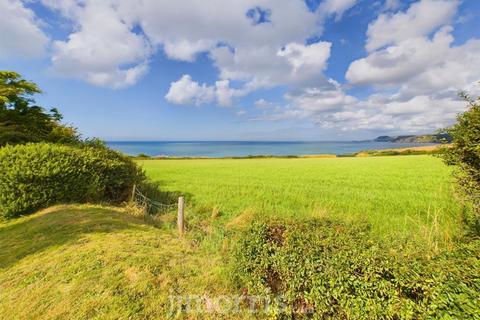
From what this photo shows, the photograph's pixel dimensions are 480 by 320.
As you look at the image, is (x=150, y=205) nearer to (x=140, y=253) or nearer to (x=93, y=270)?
(x=140, y=253)

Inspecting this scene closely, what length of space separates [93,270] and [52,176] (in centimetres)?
613

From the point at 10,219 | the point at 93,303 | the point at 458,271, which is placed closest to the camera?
the point at 458,271

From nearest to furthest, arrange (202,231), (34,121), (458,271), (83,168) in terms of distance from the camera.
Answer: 1. (458,271)
2. (202,231)
3. (83,168)
4. (34,121)

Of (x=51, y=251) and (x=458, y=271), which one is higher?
(x=458, y=271)

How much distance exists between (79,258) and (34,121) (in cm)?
1082

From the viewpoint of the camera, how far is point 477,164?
4527 mm

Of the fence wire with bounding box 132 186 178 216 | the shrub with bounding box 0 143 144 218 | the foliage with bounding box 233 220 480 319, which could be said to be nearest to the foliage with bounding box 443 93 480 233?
the foliage with bounding box 233 220 480 319

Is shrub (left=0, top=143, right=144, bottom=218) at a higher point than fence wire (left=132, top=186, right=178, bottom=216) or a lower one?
higher

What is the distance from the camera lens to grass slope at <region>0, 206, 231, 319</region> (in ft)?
12.0

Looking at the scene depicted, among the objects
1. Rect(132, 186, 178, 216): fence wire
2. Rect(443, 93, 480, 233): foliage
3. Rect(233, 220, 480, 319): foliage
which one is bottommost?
Rect(132, 186, 178, 216): fence wire

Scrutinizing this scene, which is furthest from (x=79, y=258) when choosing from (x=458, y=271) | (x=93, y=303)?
(x=458, y=271)

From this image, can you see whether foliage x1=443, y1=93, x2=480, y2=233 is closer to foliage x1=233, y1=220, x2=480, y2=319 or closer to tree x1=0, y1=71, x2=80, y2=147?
foliage x1=233, y1=220, x2=480, y2=319

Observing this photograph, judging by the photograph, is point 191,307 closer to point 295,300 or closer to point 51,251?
point 295,300

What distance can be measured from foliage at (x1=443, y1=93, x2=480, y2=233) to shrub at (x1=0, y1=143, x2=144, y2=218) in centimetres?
1144
